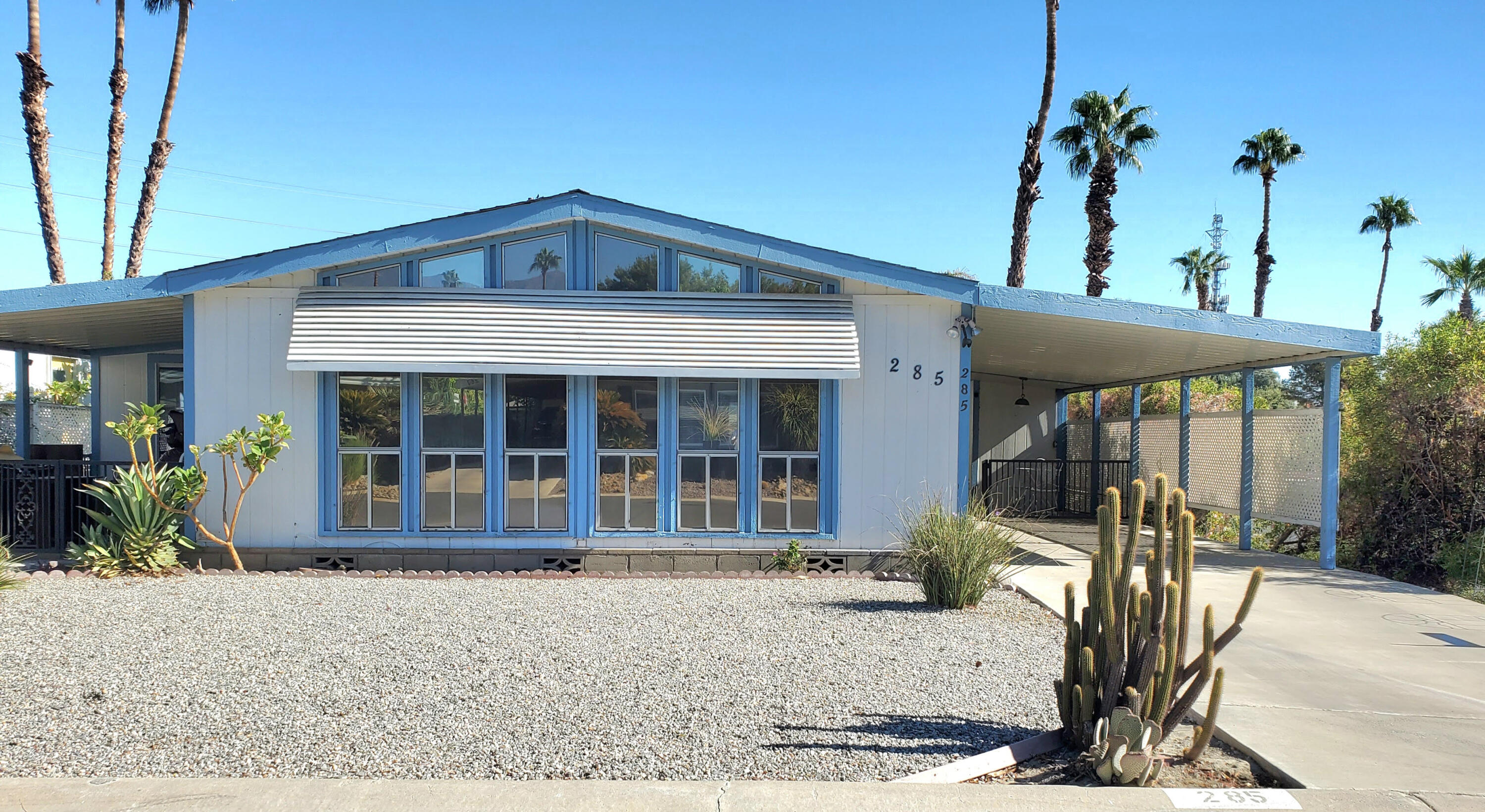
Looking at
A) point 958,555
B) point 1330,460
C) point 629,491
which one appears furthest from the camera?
point 1330,460

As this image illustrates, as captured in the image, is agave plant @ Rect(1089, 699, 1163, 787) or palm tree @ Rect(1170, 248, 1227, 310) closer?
agave plant @ Rect(1089, 699, 1163, 787)

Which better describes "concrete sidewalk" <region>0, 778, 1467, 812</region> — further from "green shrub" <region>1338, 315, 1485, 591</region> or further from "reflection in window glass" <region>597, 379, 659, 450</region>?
"green shrub" <region>1338, 315, 1485, 591</region>

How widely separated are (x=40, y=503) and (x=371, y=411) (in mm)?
4174

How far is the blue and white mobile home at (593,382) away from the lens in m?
8.84

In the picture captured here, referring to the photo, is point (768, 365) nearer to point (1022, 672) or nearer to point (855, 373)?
point (855, 373)

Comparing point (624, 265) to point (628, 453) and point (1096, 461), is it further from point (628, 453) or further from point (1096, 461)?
point (1096, 461)

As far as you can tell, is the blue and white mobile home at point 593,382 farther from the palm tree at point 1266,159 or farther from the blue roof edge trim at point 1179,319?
the palm tree at point 1266,159

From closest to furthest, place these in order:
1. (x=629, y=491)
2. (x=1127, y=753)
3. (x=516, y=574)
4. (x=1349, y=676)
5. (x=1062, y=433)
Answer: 1. (x=1127, y=753)
2. (x=1349, y=676)
3. (x=516, y=574)
4. (x=629, y=491)
5. (x=1062, y=433)

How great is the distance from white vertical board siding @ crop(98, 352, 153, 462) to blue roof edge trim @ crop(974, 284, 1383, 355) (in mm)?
11991

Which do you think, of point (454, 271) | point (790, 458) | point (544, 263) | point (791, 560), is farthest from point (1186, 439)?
point (454, 271)

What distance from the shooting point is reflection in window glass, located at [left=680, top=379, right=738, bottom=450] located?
A: 918cm

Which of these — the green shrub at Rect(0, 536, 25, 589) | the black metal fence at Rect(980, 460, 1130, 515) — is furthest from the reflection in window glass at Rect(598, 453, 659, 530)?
the black metal fence at Rect(980, 460, 1130, 515)

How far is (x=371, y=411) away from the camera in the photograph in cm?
908

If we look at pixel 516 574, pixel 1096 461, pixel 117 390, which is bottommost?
pixel 516 574
